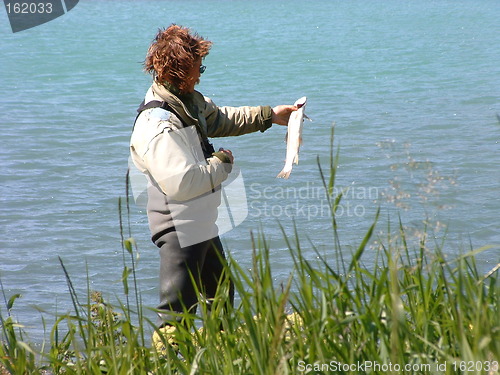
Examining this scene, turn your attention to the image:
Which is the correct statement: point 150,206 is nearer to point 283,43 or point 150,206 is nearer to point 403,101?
point 403,101

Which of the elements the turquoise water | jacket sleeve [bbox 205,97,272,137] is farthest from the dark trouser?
jacket sleeve [bbox 205,97,272,137]

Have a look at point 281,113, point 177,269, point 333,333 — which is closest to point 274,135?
point 281,113

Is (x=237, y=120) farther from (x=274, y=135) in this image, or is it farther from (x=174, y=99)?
(x=274, y=135)

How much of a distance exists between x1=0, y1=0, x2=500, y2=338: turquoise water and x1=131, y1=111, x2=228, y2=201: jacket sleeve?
0.53m

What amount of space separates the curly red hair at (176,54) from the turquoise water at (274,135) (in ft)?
1.91

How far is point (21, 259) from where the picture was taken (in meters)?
7.45

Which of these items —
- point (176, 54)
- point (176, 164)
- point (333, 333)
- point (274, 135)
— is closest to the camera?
point (333, 333)

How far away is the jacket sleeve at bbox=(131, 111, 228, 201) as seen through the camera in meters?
3.94

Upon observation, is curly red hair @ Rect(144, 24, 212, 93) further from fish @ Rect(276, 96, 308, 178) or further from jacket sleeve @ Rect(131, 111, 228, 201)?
fish @ Rect(276, 96, 308, 178)

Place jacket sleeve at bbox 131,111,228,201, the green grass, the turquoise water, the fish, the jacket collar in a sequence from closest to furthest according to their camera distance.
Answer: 1. the green grass
2. jacket sleeve at bbox 131,111,228,201
3. the jacket collar
4. the fish
5. the turquoise water

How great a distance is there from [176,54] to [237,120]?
0.73 metres

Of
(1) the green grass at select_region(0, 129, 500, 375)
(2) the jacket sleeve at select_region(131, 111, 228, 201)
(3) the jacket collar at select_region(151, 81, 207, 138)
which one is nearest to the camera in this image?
(1) the green grass at select_region(0, 129, 500, 375)

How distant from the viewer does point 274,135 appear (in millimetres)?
12648

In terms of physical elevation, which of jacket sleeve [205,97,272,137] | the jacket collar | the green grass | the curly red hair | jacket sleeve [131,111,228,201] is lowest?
the green grass
